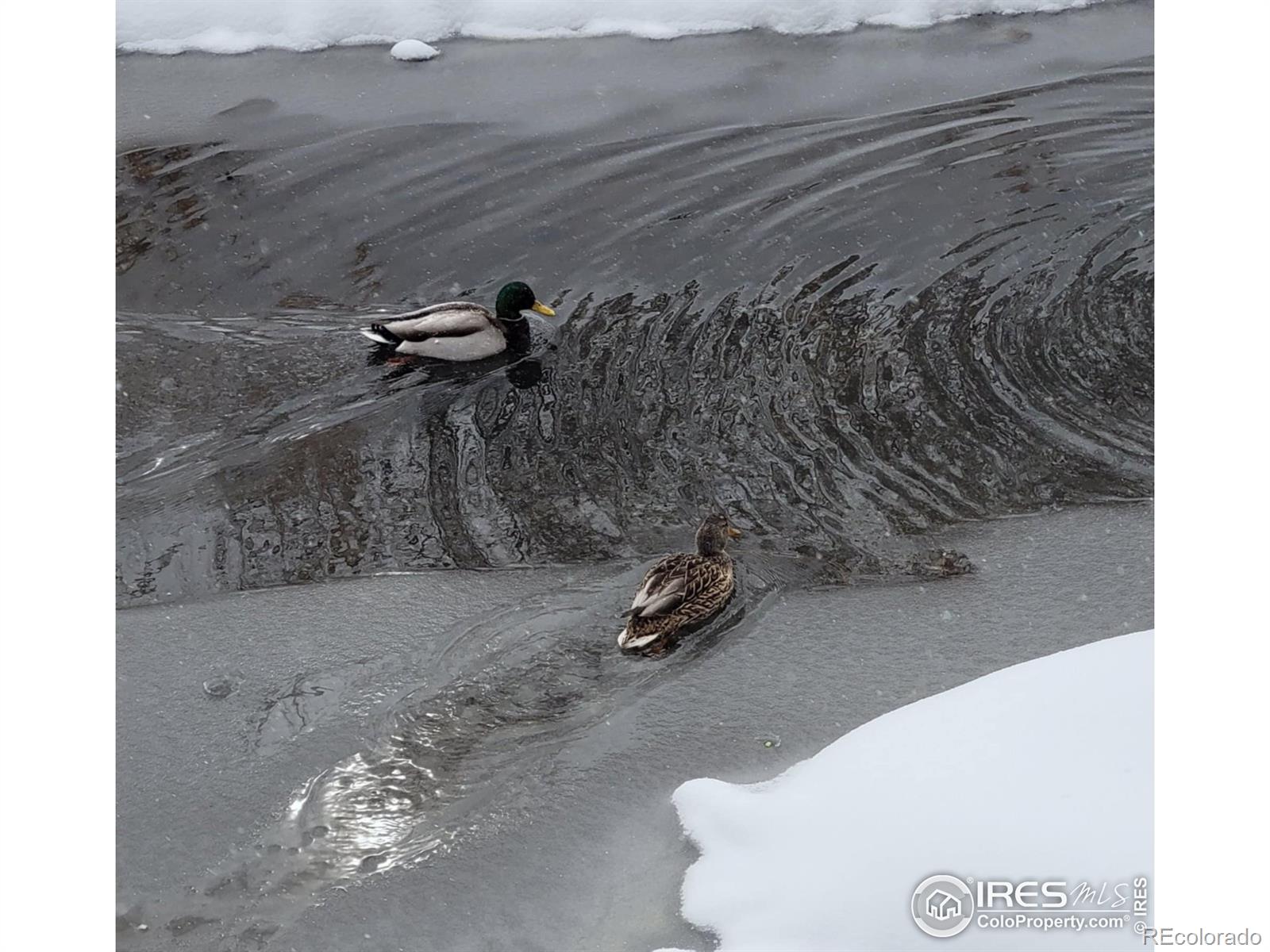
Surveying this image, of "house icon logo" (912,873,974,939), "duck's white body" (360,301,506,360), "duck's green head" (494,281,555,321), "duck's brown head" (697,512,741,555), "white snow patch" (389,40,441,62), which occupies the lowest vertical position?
"house icon logo" (912,873,974,939)

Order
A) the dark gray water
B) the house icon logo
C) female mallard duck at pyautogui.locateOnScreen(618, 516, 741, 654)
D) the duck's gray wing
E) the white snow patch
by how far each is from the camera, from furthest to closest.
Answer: the white snow patch, the duck's gray wing, the dark gray water, female mallard duck at pyautogui.locateOnScreen(618, 516, 741, 654), the house icon logo

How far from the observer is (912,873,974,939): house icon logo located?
3934 millimetres

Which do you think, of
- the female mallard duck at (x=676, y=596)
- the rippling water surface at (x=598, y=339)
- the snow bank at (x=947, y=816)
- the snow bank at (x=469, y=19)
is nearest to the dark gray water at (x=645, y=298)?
the rippling water surface at (x=598, y=339)

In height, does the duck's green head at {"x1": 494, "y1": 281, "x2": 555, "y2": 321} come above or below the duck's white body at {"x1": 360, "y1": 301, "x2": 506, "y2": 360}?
above

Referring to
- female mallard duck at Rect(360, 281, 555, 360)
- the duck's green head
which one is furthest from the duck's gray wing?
the duck's green head

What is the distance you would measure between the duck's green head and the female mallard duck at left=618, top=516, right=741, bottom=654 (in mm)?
2837

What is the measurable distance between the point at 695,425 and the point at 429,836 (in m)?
3.19

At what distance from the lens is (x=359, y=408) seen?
7770 millimetres

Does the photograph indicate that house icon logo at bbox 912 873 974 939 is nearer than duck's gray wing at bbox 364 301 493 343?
Yes

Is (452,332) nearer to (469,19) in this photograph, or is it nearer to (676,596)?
(676,596)

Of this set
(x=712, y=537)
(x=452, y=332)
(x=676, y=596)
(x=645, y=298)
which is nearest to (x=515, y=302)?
(x=452, y=332)

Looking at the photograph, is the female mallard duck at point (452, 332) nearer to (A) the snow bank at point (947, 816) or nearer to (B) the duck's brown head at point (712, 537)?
(B) the duck's brown head at point (712, 537)

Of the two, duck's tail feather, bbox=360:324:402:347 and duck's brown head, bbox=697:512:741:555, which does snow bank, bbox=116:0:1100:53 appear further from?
duck's brown head, bbox=697:512:741:555

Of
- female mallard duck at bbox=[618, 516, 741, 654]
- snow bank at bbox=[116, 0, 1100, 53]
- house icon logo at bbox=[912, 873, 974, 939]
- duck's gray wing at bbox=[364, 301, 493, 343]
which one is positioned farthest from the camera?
snow bank at bbox=[116, 0, 1100, 53]
